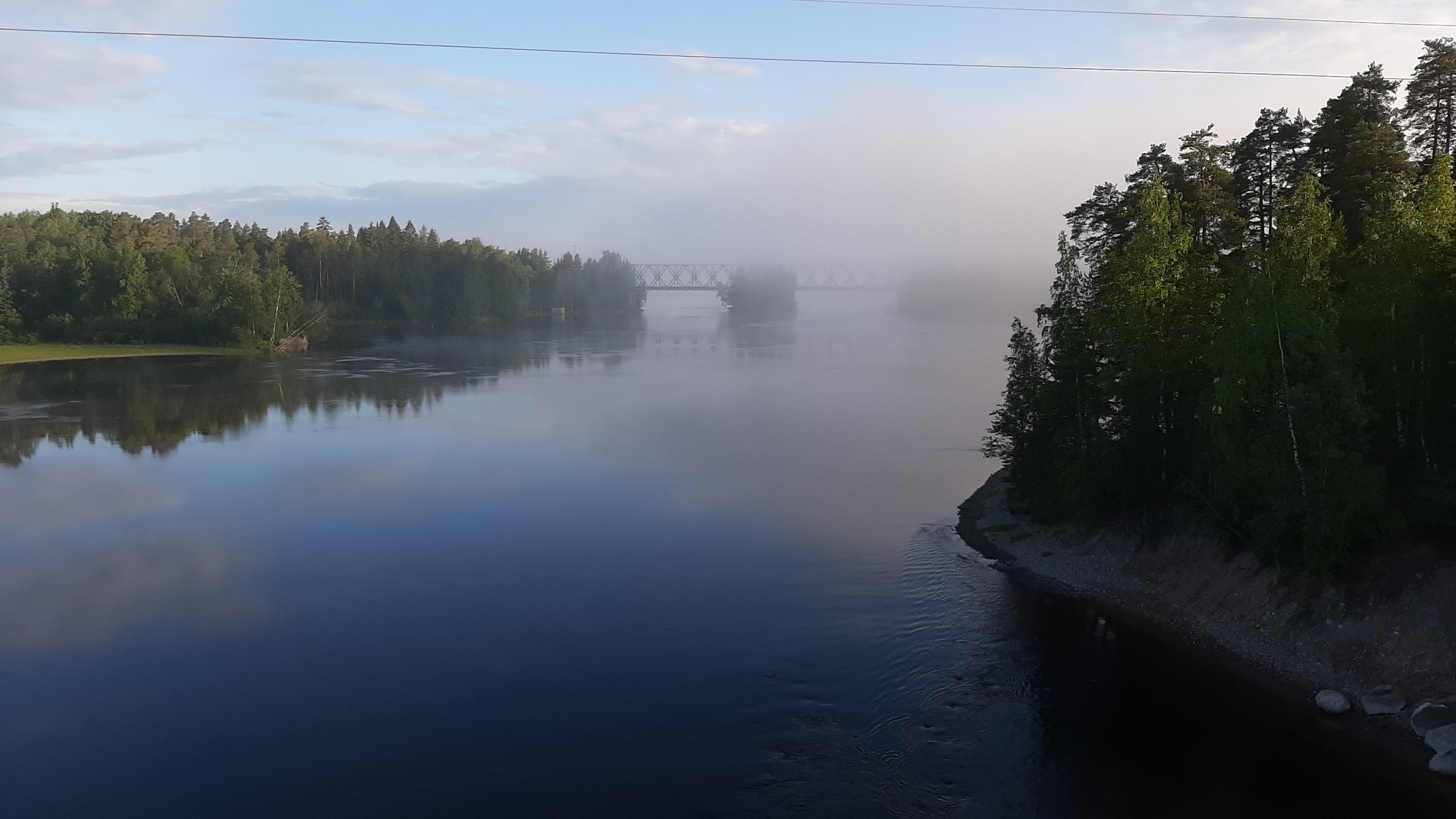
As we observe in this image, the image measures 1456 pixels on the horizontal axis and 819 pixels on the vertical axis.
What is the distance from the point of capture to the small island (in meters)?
15.5

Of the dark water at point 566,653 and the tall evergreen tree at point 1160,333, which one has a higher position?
the tall evergreen tree at point 1160,333

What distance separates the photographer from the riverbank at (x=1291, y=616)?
13898 mm

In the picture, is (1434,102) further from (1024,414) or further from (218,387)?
(218,387)

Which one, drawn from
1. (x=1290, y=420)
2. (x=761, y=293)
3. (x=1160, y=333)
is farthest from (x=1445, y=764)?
(x=761, y=293)

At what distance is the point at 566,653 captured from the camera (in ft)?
56.3

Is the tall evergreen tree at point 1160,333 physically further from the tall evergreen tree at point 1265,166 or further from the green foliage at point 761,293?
the green foliage at point 761,293

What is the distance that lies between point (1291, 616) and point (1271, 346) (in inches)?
194

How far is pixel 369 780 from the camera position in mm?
12906

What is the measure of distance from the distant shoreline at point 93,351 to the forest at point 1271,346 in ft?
247

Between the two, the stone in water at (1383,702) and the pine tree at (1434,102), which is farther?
the pine tree at (1434,102)

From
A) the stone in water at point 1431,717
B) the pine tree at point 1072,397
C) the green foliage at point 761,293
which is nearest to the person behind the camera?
the stone in water at point 1431,717

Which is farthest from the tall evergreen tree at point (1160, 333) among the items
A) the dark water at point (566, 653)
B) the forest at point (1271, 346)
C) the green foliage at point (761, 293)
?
the green foliage at point (761, 293)

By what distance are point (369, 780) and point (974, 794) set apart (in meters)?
8.40

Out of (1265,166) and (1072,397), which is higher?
(1265,166)
